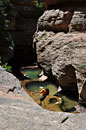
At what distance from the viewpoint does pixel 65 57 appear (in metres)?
11.1

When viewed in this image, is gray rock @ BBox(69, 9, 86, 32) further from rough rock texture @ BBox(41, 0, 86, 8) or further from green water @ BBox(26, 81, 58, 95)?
green water @ BBox(26, 81, 58, 95)

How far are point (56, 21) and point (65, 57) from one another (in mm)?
4727

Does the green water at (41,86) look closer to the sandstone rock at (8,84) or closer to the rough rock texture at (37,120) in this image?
the sandstone rock at (8,84)

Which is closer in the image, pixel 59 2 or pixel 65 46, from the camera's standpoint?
pixel 65 46

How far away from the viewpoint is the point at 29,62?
79.7 feet

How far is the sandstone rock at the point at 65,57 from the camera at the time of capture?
994 centimetres

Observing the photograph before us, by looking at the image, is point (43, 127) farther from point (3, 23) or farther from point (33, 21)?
point (33, 21)

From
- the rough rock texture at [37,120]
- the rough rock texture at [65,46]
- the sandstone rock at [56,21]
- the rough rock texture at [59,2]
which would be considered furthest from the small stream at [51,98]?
the rough rock texture at [59,2]

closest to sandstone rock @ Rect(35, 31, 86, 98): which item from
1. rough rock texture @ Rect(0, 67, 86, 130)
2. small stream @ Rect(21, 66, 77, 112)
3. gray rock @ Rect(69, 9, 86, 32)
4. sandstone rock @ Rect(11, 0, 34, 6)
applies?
gray rock @ Rect(69, 9, 86, 32)

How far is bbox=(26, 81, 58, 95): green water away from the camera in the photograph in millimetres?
12917

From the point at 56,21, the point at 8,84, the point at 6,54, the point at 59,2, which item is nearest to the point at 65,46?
the point at 56,21

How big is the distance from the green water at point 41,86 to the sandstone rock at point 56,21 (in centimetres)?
595

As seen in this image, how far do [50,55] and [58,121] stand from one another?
35.9 ft

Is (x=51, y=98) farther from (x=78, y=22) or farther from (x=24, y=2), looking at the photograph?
(x=24, y=2)
